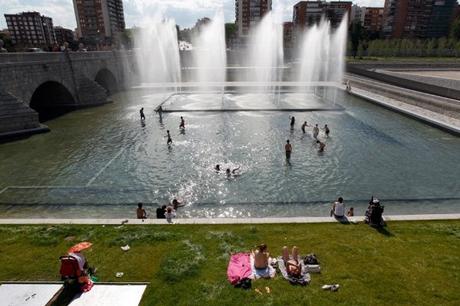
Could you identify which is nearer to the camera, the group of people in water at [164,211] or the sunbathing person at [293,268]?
the sunbathing person at [293,268]

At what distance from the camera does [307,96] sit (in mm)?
50719

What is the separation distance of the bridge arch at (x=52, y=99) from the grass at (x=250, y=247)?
1465 inches

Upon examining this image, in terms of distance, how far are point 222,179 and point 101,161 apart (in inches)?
406

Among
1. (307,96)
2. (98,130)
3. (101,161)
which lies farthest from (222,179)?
(307,96)

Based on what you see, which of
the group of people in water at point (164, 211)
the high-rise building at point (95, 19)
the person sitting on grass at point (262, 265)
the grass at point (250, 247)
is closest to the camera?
the grass at point (250, 247)

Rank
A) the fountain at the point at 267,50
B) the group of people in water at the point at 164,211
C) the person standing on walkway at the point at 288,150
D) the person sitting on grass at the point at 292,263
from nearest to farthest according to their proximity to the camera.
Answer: the person sitting on grass at the point at 292,263 → the group of people in water at the point at 164,211 → the person standing on walkway at the point at 288,150 → the fountain at the point at 267,50

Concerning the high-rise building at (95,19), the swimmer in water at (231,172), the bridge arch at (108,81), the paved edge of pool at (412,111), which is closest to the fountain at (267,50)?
the paved edge of pool at (412,111)

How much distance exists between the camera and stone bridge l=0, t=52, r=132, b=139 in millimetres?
30641

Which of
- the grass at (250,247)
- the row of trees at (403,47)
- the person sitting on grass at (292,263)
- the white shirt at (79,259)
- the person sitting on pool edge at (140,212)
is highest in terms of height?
the row of trees at (403,47)

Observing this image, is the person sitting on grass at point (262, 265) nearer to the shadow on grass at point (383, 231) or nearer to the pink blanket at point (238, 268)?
the pink blanket at point (238, 268)

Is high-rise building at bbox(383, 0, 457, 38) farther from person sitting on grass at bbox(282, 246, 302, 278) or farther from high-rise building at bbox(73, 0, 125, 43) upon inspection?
person sitting on grass at bbox(282, 246, 302, 278)

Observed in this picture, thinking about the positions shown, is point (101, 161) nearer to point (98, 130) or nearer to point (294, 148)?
point (98, 130)

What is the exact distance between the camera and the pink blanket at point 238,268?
10.0 m

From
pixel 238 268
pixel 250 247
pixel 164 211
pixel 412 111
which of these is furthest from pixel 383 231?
pixel 412 111
